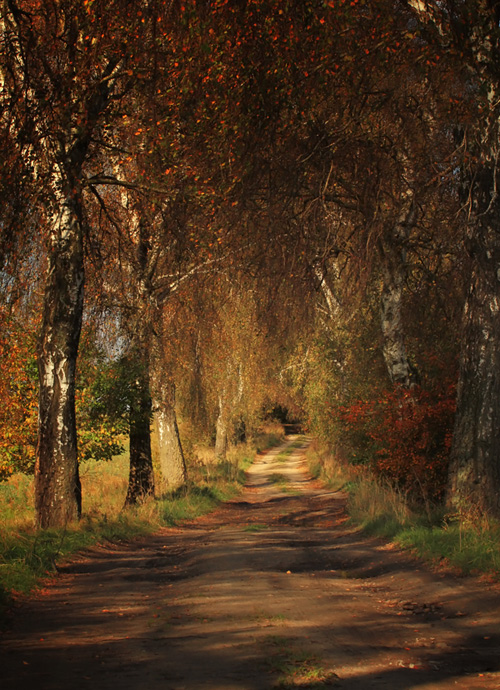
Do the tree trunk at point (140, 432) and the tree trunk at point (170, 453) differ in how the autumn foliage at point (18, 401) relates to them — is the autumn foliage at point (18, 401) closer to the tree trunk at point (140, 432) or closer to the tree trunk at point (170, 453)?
the tree trunk at point (140, 432)

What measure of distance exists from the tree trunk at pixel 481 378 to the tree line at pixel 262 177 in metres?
0.03

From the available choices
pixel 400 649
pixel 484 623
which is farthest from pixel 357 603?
pixel 400 649

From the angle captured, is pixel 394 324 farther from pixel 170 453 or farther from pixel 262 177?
pixel 170 453

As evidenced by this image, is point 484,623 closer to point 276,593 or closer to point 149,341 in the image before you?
point 276,593

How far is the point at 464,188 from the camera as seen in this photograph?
499 inches

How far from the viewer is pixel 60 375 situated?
12977mm

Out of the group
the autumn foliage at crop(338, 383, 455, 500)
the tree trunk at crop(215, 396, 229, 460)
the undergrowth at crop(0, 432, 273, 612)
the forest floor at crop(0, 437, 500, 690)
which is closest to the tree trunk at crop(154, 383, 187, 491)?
the undergrowth at crop(0, 432, 273, 612)

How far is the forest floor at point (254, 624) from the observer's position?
5.01 m

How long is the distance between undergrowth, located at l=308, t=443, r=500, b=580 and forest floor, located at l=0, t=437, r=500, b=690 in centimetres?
37

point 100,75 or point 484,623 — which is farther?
point 100,75

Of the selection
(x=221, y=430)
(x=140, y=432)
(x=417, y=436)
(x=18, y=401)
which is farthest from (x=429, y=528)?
(x=221, y=430)

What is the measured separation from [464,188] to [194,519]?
449 inches

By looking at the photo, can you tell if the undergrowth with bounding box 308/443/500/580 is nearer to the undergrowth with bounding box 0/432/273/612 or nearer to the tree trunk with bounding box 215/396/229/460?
the undergrowth with bounding box 0/432/273/612

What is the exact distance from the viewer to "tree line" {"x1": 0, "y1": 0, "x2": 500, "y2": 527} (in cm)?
1040
